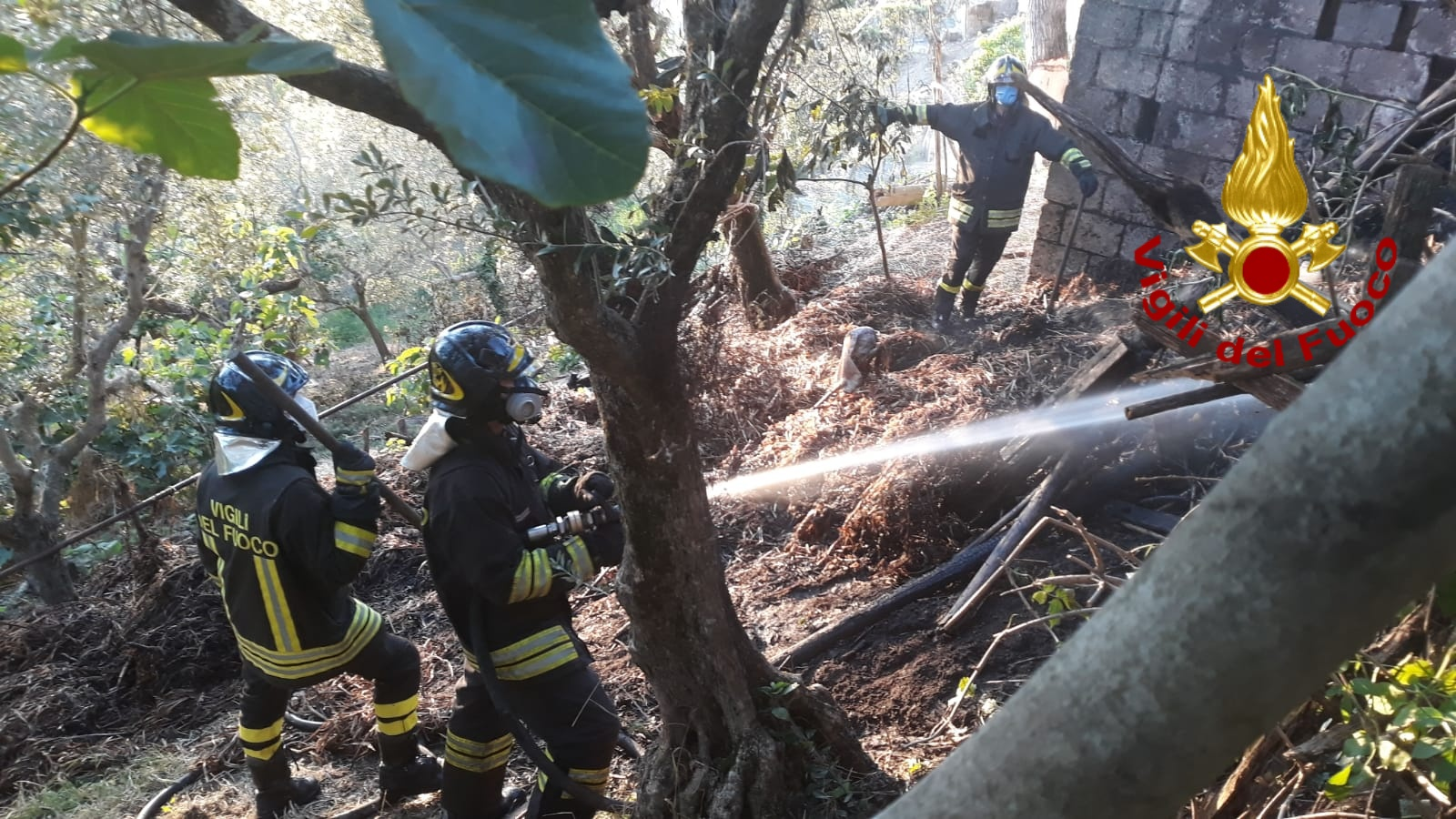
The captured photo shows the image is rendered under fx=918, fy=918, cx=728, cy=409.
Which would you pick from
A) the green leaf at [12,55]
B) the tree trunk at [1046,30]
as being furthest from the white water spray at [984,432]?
the tree trunk at [1046,30]

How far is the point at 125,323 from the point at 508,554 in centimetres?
505

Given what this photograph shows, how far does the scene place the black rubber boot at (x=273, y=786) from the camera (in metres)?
3.94

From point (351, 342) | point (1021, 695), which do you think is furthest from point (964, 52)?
point (1021, 695)

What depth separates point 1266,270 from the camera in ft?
13.7

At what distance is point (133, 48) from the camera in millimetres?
441

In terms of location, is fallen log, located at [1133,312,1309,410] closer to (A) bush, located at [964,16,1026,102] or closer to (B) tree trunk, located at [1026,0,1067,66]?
(B) tree trunk, located at [1026,0,1067,66]

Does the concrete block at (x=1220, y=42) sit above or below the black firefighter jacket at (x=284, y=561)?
above

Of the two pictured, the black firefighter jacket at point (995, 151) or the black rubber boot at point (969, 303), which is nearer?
the black firefighter jacket at point (995, 151)

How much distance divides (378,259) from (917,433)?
10957mm

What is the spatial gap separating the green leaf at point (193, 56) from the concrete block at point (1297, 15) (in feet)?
23.8

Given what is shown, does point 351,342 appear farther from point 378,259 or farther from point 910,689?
point 910,689

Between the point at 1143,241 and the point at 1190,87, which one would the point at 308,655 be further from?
the point at 1190,87

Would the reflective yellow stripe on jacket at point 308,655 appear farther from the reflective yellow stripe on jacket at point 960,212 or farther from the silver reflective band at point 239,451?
the reflective yellow stripe on jacket at point 960,212

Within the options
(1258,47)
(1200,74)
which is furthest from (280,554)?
(1258,47)
